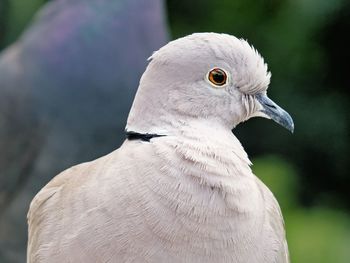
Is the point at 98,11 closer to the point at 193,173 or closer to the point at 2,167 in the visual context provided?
the point at 2,167

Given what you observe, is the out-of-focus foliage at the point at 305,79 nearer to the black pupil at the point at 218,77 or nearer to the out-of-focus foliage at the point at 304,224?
the out-of-focus foliage at the point at 304,224

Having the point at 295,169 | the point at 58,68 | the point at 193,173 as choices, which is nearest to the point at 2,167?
the point at 58,68

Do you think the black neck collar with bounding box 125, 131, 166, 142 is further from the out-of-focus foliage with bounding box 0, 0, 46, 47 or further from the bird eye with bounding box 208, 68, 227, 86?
the out-of-focus foliage with bounding box 0, 0, 46, 47

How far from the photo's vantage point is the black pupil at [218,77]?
1.38 metres

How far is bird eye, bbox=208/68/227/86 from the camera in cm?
138

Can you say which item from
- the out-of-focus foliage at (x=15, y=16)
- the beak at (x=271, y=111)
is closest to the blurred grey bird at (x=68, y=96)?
the out-of-focus foliage at (x=15, y=16)

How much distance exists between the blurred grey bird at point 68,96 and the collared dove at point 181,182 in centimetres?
101

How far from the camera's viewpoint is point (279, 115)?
145 cm

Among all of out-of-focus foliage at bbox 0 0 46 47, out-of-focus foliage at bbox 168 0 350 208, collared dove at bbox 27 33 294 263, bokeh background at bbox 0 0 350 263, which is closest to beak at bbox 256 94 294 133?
collared dove at bbox 27 33 294 263

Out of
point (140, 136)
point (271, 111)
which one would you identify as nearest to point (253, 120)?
point (271, 111)

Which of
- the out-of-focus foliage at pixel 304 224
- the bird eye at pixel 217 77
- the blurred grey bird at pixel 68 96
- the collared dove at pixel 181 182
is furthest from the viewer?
the out-of-focus foliage at pixel 304 224

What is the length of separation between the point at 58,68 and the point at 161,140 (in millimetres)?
1225

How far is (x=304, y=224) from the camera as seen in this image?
108 inches

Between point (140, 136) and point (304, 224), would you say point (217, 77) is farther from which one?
point (304, 224)
